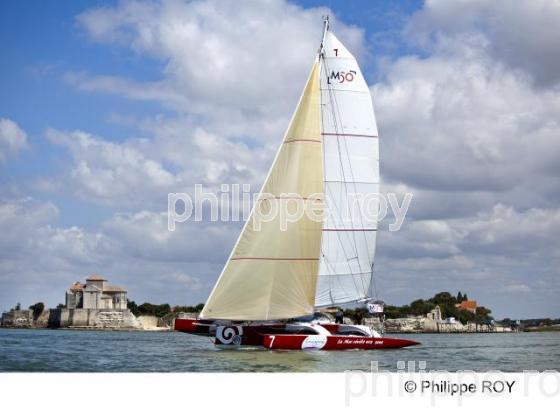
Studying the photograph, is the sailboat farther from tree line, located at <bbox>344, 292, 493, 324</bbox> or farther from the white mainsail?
tree line, located at <bbox>344, 292, 493, 324</bbox>

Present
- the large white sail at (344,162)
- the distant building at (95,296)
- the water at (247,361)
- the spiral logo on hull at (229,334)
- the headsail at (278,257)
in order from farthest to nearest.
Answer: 1. the distant building at (95,296)
2. the large white sail at (344,162)
3. the spiral logo on hull at (229,334)
4. the headsail at (278,257)
5. the water at (247,361)

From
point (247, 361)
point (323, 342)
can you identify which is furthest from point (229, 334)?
point (247, 361)

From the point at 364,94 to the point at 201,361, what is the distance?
661 cm

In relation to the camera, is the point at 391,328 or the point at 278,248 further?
the point at 391,328

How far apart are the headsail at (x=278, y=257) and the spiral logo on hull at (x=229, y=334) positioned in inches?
25.0

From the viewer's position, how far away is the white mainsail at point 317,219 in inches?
680

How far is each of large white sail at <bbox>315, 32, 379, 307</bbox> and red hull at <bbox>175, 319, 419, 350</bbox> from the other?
0.92m

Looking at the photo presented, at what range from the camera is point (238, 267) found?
17.3m

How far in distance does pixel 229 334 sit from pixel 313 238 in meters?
2.68

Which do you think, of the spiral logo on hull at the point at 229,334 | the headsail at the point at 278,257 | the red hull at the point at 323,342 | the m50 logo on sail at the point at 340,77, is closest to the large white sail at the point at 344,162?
the m50 logo on sail at the point at 340,77

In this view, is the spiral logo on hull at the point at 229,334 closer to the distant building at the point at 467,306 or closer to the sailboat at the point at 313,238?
the sailboat at the point at 313,238

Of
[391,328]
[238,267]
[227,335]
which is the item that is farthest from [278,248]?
[391,328]

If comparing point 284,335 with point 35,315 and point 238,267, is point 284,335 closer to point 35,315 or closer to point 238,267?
point 238,267
